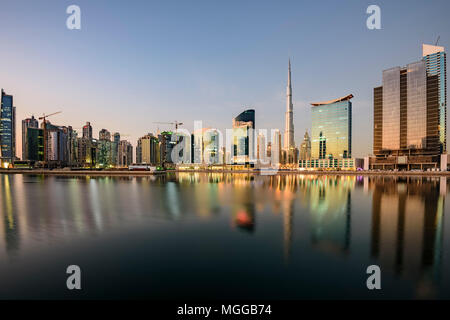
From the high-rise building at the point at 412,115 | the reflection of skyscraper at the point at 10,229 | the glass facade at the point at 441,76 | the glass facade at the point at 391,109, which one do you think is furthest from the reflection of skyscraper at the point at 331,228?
the glass facade at the point at 441,76

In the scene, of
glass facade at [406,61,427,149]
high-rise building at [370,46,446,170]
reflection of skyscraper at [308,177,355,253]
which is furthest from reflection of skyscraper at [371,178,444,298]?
glass facade at [406,61,427,149]

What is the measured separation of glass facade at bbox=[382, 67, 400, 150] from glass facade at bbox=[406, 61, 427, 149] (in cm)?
620

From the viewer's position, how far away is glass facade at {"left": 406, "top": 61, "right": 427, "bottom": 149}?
142m

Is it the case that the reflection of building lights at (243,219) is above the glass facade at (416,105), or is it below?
below

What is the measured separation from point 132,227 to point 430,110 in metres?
200

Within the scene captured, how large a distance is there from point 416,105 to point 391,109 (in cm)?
1408

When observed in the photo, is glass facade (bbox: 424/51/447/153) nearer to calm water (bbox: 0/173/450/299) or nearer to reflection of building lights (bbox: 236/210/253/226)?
calm water (bbox: 0/173/450/299)

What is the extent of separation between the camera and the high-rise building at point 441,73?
5984 inches

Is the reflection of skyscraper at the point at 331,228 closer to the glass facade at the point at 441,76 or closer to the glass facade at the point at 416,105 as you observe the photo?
the glass facade at the point at 416,105

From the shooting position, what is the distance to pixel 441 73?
155m

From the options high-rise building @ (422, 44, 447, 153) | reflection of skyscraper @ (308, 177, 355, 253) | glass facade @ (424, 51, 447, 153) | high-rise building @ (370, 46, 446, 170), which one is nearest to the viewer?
reflection of skyscraper @ (308, 177, 355, 253)

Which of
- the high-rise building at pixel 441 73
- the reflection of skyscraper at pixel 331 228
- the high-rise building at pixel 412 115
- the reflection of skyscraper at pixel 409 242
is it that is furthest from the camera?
the high-rise building at pixel 441 73

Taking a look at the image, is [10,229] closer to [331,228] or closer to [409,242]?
[331,228]
